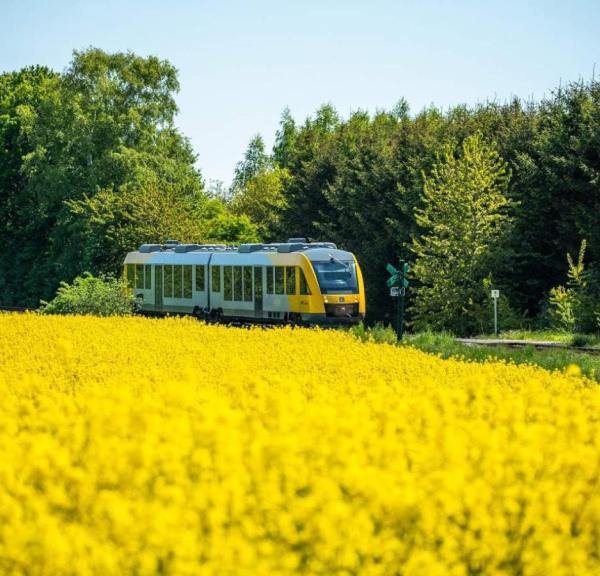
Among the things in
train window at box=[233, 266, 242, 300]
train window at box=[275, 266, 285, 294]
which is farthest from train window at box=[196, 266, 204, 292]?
train window at box=[275, 266, 285, 294]

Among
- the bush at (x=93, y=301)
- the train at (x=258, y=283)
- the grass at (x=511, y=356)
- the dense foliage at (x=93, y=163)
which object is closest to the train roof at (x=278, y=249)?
the train at (x=258, y=283)

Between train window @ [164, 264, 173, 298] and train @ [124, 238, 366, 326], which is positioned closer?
train @ [124, 238, 366, 326]

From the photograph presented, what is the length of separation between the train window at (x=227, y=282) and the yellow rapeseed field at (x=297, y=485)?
3107 cm

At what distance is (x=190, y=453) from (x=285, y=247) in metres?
32.0

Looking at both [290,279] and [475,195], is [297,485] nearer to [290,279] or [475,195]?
[290,279]

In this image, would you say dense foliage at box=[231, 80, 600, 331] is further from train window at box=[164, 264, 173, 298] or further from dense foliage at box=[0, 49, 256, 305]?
train window at box=[164, 264, 173, 298]

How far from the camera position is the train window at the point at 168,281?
4623 cm

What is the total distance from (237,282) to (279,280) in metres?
2.66

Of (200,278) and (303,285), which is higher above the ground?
(200,278)

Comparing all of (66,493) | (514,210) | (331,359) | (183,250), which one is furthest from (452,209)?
(66,493)

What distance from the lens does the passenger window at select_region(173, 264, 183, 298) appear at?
4553 centimetres

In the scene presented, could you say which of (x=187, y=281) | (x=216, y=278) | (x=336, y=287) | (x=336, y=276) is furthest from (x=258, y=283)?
(x=187, y=281)

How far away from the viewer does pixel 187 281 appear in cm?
4509

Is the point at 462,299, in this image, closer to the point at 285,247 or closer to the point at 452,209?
the point at 452,209
